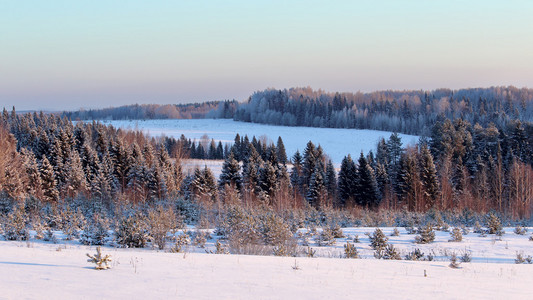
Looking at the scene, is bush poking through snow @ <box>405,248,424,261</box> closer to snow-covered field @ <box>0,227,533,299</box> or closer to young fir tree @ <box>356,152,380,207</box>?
snow-covered field @ <box>0,227,533,299</box>

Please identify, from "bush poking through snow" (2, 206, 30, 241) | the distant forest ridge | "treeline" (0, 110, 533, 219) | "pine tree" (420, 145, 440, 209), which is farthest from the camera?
the distant forest ridge

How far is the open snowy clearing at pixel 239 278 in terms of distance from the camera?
612 centimetres

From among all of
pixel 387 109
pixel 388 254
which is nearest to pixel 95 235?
pixel 388 254

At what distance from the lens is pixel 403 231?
15250mm

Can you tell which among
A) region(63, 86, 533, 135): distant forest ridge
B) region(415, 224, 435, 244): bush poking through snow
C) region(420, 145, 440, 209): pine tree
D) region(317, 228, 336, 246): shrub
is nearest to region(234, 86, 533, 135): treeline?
region(63, 86, 533, 135): distant forest ridge

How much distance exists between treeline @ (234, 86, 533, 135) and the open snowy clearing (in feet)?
334

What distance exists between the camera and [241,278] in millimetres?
6961

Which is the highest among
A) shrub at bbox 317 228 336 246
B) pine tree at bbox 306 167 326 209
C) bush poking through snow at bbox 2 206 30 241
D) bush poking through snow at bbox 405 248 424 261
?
bush poking through snow at bbox 2 206 30 241

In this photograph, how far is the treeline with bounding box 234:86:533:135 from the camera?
120 meters

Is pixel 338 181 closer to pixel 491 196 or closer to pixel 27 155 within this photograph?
pixel 491 196

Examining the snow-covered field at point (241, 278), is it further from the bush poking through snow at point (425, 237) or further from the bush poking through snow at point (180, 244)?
the bush poking through snow at point (425, 237)

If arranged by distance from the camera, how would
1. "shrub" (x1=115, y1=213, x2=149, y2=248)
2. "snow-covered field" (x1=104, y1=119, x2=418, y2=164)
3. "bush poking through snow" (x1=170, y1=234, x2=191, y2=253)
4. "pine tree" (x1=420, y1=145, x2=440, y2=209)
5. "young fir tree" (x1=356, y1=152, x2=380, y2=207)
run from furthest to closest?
"snow-covered field" (x1=104, y1=119, x2=418, y2=164) < "young fir tree" (x1=356, y1=152, x2=380, y2=207) < "pine tree" (x1=420, y1=145, x2=440, y2=209) < "shrub" (x1=115, y1=213, x2=149, y2=248) < "bush poking through snow" (x1=170, y1=234, x2=191, y2=253)

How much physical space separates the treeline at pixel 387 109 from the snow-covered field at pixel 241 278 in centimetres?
10170

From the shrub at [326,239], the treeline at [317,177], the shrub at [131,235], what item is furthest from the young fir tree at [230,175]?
the shrub at [131,235]
